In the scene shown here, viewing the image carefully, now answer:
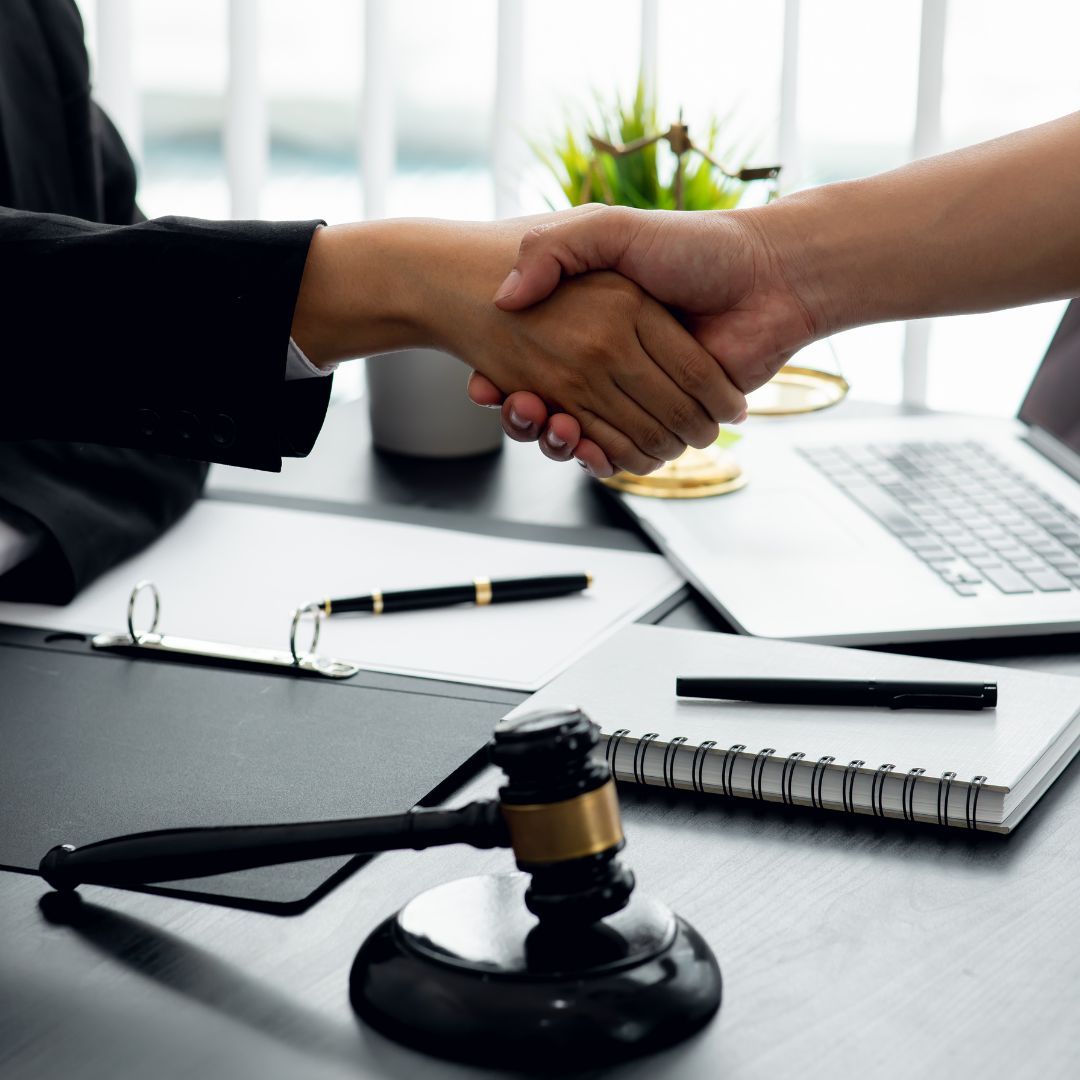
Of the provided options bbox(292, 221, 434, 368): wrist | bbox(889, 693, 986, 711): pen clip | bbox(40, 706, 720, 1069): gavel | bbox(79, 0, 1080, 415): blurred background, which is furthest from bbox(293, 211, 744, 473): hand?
bbox(40, 706, 720, 1069): gavel

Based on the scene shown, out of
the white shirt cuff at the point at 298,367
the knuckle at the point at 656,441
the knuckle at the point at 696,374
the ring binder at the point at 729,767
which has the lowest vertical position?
the knuckle at the point at 656,441

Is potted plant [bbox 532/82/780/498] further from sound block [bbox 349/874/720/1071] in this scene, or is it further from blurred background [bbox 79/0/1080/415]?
sound block [bbox 349/874/720/1071]

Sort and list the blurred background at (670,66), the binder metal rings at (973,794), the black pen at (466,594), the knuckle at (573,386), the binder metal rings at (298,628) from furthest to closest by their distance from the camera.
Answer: the blurred background at (670,66) → the knuckle at (573,386) → the black pen at (466,594) → the binder metal rings at (298,628) → the binder metal rings at (973,794)

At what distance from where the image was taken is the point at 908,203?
43.4 inches

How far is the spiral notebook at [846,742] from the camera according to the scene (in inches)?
27.3

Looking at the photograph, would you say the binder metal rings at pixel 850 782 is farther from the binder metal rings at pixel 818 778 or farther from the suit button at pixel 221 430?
the suit button at pixel 221 430

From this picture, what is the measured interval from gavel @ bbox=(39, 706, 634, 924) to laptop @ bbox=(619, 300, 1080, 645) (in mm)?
406

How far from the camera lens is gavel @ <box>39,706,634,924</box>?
0.53m

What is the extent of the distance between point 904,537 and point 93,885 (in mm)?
668

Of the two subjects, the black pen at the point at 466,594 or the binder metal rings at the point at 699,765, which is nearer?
the binder metal rings at the point at 699,765

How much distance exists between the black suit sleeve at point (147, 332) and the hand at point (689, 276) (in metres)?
0.20

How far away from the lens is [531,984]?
530mm

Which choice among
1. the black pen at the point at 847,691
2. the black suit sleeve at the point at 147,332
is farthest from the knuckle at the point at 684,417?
the black pen at the point at 847,691

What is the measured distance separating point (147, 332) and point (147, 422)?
0.20 ft
